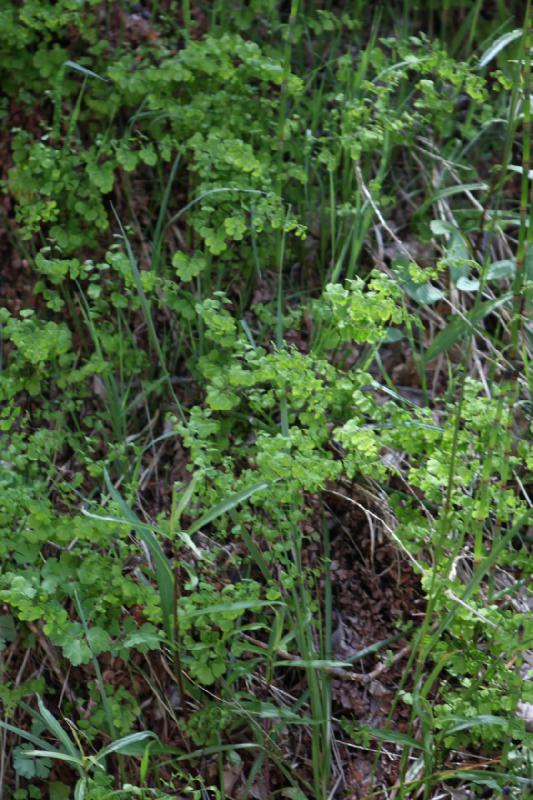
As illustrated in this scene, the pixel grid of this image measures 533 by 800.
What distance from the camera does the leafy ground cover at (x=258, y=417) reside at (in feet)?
7.50

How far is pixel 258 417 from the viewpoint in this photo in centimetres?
291

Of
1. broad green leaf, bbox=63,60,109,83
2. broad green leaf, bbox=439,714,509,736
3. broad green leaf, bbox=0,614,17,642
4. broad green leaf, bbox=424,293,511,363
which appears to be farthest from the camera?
broad green leaf, bbox=63,60,109,83

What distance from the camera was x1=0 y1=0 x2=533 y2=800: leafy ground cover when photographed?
2.29 meters

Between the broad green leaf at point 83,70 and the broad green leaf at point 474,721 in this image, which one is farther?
the broad green leaf at point 83,70

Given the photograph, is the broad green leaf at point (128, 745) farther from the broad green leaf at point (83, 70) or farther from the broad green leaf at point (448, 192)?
the broad green leaf at point (83, 70)

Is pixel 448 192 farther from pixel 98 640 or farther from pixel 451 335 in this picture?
pixel 98 640

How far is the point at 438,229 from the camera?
289 centimetres

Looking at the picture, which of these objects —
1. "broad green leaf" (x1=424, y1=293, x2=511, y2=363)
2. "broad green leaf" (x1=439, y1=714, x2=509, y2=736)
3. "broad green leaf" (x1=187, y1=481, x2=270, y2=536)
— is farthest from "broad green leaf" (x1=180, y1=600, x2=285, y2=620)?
"broad green leaf" (x1=424, y1=293, x2=511, y2=363)

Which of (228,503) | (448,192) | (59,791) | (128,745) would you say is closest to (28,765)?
(59,791)

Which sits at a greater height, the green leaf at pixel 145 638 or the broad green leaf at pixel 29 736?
the green leaf at pixel 145 638

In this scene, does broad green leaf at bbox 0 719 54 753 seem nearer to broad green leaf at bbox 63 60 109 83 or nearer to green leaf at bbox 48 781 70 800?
green leaf at bbox 48 781 70 800

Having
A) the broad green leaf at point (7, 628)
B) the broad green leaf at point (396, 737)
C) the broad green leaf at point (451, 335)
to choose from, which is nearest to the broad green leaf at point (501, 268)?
the broad green leaf at point (451, 335)

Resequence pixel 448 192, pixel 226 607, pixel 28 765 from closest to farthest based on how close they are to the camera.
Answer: pixel 226 607 → pixel 28 765 → pixel 448 192

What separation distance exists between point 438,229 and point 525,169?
91cm
